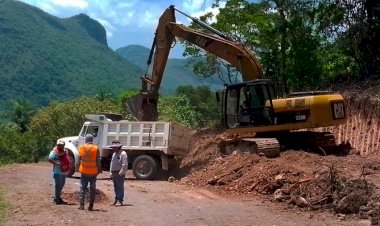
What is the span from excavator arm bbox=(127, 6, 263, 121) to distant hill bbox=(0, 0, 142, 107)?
87.4 meters

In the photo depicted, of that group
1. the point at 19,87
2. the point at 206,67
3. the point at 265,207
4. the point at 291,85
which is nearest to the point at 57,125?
the point at 206,67

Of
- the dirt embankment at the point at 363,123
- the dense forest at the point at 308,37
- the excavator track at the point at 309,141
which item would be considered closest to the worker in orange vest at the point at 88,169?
the excavator track at the point at 309,141

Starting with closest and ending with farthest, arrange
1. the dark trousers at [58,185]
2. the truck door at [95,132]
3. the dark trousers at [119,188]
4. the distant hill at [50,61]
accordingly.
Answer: the dark trousers at [58,185]
the dark trousers at [119,188]
the truck door at [95,132]
the distant hill at [50,61]

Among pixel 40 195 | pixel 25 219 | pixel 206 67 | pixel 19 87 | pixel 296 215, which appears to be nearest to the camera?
pixel 25 219

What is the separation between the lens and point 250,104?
18.7m

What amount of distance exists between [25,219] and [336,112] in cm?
1037

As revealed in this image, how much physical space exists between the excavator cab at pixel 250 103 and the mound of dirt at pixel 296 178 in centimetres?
116

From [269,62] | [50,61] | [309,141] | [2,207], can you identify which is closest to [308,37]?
[269,62]

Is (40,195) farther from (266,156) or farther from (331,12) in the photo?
(331,12)

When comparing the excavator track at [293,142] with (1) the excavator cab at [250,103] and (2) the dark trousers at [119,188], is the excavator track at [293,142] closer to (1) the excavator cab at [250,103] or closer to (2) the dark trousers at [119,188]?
(1) the excavator cab at [250,103]

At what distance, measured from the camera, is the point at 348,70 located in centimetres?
2745

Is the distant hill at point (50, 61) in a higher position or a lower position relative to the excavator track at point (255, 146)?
higher

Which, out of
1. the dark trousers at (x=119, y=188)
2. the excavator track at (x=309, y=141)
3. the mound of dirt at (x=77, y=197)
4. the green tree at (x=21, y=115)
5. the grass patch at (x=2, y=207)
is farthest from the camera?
the green tree at (x=21, y=115)

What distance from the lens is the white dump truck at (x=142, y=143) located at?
20.2 m
